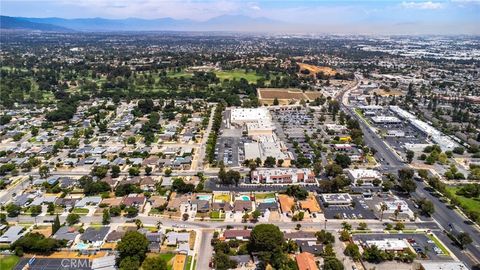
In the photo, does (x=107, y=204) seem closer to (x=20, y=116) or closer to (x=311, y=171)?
(x=311, y=171)

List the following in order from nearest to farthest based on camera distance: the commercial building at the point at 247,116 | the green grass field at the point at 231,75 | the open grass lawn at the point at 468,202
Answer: the open grass lawn at the point at 468,202 → the commercial building at the point at 247,116 → the green grass field at the point at 231,75

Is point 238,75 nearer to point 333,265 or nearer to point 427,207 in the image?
point 427,207

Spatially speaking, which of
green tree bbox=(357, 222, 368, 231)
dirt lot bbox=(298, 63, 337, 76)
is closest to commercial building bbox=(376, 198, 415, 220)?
green tree bbox=(357, 222, 368, 231)

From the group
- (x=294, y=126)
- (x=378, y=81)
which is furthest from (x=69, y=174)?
(x=378, y=81)

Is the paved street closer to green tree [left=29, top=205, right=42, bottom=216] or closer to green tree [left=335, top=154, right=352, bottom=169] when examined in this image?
green tree [left=335, top=154, right=352, bottom=169]

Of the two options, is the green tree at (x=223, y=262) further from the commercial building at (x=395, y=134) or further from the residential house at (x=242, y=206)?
the commercial building at (x=395, y=134)

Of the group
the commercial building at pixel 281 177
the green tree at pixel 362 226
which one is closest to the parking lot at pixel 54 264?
the commercial building at pixel 281 177
